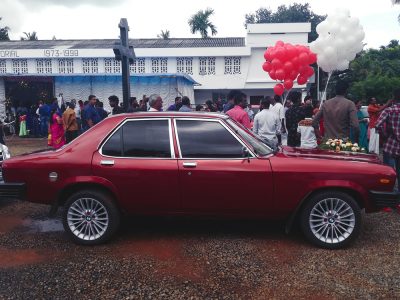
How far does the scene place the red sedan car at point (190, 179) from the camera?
15.5ft

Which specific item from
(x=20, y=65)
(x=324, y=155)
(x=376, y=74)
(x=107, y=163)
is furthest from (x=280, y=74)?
(x=20, y=65)

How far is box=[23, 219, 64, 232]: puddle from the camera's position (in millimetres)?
5688

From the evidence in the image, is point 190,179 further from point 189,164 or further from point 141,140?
point 141,140

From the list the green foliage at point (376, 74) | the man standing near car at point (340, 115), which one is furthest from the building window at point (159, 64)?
the man standing near car at point (340, 115)

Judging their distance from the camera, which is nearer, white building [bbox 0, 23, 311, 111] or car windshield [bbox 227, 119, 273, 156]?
car windshield [bbox 227, 119, 273, 156]

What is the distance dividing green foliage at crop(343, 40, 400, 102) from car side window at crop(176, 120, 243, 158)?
1745 centimetres

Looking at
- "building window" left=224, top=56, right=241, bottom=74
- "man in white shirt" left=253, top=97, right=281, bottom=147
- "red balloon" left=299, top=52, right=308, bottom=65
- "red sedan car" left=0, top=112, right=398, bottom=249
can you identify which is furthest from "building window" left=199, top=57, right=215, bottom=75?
"red sedan car" left=0, top=112, right=398, bottom=249

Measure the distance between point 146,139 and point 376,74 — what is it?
3161 centimetres

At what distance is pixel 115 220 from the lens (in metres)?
4.91

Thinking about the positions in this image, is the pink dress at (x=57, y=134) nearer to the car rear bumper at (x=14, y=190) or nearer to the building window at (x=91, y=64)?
the car rear bumper at (x=14, y=190)

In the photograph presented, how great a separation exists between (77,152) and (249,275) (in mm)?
2455

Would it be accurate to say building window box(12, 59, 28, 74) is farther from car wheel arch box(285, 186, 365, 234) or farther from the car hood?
car wheel arch box(285, 186, 365, 234)

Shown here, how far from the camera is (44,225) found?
232 inches

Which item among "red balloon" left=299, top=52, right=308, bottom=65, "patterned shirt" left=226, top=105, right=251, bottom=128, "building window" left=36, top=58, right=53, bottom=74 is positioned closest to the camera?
"patterned shirt" left=226, top=105, right=251, bottom=128
